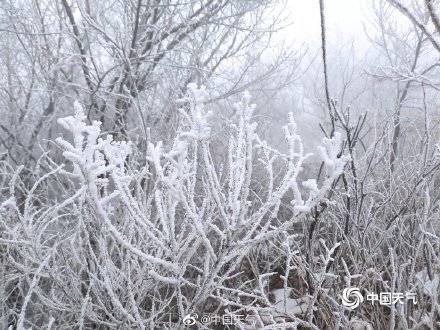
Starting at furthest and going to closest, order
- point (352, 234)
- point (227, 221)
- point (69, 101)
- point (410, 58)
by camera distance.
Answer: point (410, 58) → point (69, 101) → point (352, 234) → point (227, 221)

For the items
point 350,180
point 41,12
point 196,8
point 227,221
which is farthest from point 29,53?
point 227,221

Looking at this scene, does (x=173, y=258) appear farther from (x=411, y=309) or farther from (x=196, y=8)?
(x=196, y=8)

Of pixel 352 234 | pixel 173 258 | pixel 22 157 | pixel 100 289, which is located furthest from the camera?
pixel 22 157

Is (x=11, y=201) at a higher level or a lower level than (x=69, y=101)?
lower

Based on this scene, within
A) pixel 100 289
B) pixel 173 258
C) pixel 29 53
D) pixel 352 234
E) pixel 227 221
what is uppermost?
pixel 29 53

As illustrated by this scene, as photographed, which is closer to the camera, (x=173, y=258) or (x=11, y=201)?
(x=173, y=258)

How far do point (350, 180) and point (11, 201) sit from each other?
5.62 ft

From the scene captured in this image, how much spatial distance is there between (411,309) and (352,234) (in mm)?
497

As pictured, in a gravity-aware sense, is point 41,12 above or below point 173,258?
above

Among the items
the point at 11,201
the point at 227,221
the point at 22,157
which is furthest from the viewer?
the point at 22,157

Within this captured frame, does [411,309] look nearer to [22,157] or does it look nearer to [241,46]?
[241,46]

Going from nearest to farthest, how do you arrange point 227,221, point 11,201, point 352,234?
1. point 227,221
2. point 11,201
3. point 352,234

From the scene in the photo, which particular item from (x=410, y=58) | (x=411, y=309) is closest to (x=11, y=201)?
(x=411, y=309)

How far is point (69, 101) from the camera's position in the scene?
600cm
